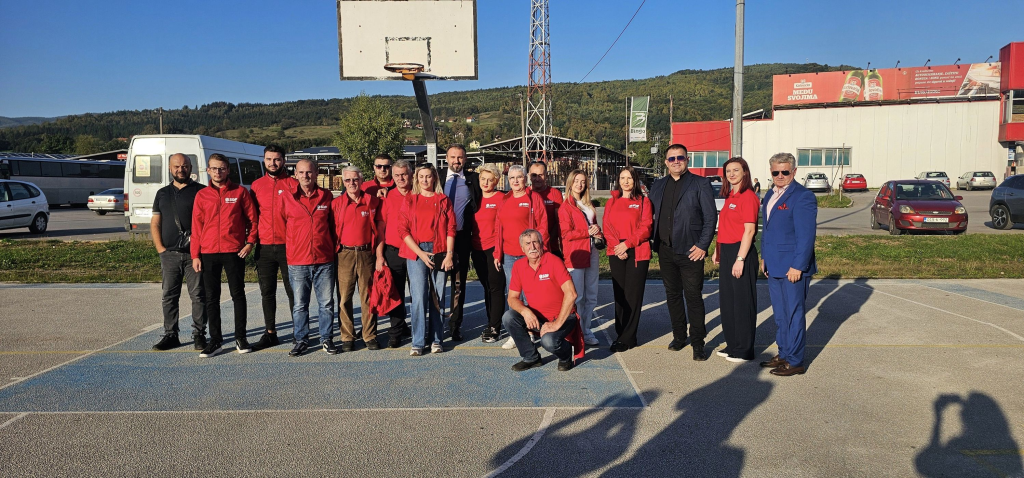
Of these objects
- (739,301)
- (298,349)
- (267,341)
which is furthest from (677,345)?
(267,341)

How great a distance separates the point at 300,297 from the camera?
21.4 feet

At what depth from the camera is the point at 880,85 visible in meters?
51.7

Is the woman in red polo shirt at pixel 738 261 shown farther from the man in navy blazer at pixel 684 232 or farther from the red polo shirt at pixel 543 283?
the red polo shirt at pixel 543 283

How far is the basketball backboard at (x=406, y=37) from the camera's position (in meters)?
12.3

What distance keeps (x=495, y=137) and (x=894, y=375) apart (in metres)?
104

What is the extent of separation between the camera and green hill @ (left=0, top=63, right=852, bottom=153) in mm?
103500

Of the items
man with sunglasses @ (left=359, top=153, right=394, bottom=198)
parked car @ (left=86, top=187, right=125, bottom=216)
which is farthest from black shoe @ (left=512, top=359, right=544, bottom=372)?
parked car @ (left=86, top=187, right=125, bottom=216)

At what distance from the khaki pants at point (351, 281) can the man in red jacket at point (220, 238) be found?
90cm

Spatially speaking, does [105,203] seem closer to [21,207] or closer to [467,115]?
[21,207]

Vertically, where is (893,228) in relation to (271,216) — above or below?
below

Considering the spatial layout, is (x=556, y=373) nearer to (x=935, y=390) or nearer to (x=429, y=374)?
(x=429, y=374)

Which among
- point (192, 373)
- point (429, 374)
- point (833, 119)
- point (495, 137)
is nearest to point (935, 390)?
point (429, 374)

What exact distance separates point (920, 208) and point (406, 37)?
13.9m

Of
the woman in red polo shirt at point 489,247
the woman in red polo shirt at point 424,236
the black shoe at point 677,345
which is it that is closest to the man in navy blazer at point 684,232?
the black shoe at point 677,345
